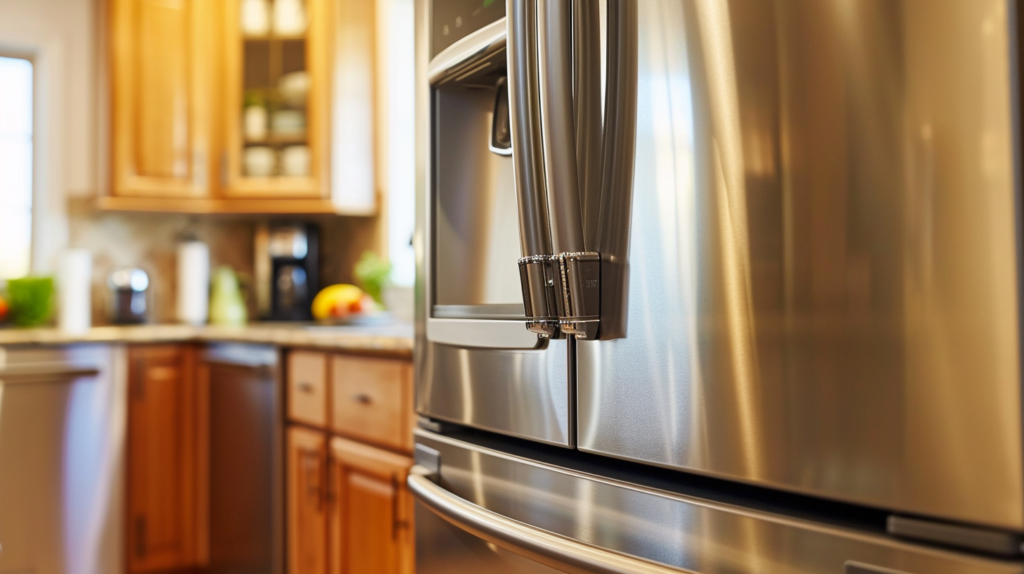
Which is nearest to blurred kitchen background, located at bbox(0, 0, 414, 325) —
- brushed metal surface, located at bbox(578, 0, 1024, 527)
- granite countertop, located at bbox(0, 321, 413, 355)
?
granite countertop, located at bbox(0, 321, 413, 355)

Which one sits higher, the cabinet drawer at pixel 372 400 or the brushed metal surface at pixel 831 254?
the brushed metal surface at pixel 831 254

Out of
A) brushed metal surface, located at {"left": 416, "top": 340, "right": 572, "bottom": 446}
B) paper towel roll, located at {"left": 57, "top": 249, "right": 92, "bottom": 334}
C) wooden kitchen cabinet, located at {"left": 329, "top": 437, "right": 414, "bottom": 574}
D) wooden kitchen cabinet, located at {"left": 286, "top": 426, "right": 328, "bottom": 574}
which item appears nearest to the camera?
brushed metal surface, located at {"left": 416, "top": 340, "right": 572, "bottom": 446}

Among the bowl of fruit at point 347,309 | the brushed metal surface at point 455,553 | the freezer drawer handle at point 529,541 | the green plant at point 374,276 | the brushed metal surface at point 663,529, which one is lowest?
the brushed metal surface at point 455,553

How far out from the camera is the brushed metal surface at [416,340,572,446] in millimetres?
792

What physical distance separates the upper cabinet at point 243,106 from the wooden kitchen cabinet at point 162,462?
2.09ft

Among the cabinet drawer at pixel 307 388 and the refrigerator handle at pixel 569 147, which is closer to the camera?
the refrigerator handle at pixel 569 147

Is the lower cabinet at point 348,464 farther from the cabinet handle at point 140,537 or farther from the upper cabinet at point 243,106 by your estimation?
the upper cabinet at point 243,106

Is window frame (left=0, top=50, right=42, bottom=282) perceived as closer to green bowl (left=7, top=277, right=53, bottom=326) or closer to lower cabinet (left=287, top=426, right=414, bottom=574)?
green bowl (left=7, top=277, right=53, bottom=326)

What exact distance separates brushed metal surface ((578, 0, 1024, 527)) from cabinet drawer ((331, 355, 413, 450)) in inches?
34.0

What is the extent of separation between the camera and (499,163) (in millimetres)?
958

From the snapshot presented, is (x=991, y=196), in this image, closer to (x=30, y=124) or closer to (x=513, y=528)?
(x=513, y=528)

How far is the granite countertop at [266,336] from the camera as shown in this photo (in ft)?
5.24

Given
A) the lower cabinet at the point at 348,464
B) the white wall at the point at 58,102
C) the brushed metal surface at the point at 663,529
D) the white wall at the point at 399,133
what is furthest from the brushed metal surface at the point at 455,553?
the white wall at the point at 58,102

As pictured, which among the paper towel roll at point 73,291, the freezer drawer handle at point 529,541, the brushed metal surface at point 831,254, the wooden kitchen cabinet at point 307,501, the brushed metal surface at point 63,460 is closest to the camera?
the brushed metal surface at point 831,254
